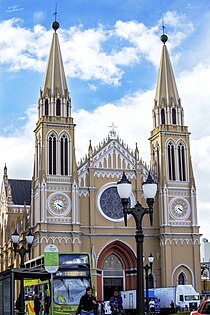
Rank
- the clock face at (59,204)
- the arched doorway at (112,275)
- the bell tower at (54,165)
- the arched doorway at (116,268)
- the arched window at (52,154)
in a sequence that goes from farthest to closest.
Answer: the arched doorway at (112,275)
the arched doorway at (116,268)
the arched window at (52,154)
the clock face at (59,204)
the bell tower at (54,165)

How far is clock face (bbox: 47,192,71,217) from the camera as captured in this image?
5306 centimetres

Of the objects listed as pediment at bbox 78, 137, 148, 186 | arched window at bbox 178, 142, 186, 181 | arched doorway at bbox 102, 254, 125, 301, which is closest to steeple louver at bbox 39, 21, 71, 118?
pediment at bbox 78, 137, 148, 186

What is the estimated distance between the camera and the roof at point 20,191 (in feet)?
243

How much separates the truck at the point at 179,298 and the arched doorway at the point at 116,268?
6260 millimetres

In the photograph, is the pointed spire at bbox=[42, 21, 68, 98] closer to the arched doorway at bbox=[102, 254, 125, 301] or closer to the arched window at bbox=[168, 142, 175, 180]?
the arched window at bbox=[168, 142, 175, 180]

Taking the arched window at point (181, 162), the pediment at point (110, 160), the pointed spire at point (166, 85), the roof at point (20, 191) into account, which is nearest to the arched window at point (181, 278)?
the arched window at point (181, 162)

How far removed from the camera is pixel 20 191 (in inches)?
2995

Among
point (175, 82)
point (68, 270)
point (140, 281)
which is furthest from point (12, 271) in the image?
point (175, 82)

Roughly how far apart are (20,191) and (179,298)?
109 feet

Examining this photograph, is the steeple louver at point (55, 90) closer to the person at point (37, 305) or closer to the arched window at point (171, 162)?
the arched window at point (171, 162)

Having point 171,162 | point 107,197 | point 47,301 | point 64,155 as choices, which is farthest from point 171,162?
point 47,301

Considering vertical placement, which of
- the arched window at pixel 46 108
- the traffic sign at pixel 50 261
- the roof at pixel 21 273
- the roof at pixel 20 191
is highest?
the arched window at pixel 46 108

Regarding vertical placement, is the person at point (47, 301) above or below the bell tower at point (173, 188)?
below

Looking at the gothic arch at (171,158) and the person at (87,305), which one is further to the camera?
the gothic arch at (171,158)
